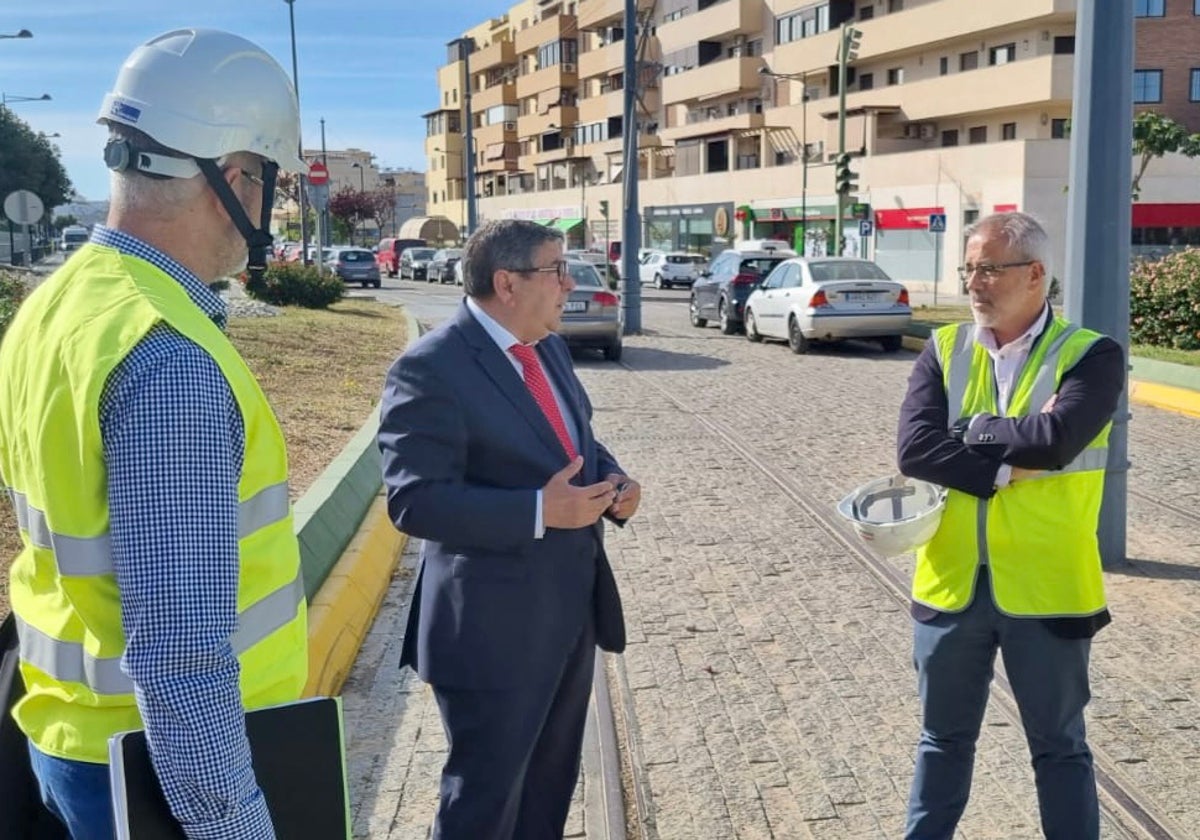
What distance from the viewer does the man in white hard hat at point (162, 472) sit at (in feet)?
5.75

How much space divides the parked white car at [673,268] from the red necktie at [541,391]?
42690 mm

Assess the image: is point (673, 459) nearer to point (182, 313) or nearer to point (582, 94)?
point (182, 313)

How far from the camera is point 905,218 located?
4584cm

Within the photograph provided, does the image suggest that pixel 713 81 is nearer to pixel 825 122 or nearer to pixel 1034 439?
pixel 825 122

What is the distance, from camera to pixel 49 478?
71.0 inches

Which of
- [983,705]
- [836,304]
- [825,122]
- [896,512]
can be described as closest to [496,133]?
[825,122]

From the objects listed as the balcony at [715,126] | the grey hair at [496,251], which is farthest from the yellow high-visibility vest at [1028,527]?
the balcony at [715,126]

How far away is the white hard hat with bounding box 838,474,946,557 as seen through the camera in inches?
139

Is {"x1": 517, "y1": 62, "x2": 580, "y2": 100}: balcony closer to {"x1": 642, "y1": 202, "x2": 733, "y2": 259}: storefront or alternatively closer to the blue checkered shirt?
{"x1": 642, "y1": 202, "x2": 733, "y2": 259}: storefront

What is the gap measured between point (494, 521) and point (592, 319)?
1536 cm

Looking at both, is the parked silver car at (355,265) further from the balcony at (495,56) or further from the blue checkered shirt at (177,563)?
the balcony at (495,56)

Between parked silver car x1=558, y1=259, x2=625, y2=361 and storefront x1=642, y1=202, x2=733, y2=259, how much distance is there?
38.1 m

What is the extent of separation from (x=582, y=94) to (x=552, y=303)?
85170 millimetres

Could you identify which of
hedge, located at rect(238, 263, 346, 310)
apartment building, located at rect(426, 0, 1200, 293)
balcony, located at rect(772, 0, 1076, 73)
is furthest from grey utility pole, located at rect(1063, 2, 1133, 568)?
balcony, located at rect(772, 0, 1076, 73)
